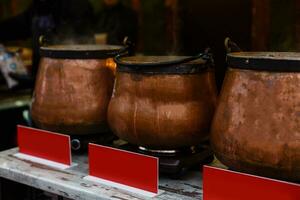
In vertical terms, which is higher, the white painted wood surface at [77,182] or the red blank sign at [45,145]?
the red blank sign at [45,145]

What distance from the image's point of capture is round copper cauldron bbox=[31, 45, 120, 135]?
4.52ft

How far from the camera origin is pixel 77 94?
54.2 inches

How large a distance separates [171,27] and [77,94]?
3.17 meters

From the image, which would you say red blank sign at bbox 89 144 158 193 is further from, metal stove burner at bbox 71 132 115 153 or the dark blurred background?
the dark blurred background

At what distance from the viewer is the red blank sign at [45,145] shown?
1.35m

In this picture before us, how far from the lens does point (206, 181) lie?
3.41 ft

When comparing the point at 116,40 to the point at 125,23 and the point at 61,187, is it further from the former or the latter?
the point at 61,187

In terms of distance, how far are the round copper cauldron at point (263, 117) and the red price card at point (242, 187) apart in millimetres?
34

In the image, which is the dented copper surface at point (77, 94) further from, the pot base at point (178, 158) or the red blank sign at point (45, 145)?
the pot base at point (178, 158)

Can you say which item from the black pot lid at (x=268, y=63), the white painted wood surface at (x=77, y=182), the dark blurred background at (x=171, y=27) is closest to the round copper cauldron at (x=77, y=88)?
the white painted wood surface at (x=77, y=182)

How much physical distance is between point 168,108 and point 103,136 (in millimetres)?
396

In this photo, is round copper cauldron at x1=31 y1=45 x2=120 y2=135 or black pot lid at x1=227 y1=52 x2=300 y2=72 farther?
round copper cauldron at x1=31 y1=45 x2=120 y2=135

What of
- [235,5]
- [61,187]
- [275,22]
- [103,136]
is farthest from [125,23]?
[61,187]

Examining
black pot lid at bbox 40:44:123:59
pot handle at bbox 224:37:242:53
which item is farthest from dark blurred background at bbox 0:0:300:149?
pot handle at bbox 224:37:242:53
